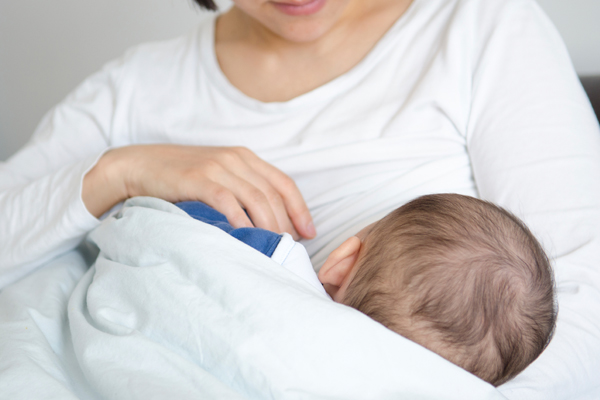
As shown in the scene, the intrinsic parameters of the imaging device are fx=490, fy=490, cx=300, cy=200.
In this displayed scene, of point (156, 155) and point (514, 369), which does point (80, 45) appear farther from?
point (514, 369)

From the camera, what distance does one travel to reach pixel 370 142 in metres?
0.93

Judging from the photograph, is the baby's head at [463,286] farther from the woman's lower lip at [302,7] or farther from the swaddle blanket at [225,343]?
the woman's lower lip at [302,7]

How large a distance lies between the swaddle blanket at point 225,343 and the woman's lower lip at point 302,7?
0.49 m

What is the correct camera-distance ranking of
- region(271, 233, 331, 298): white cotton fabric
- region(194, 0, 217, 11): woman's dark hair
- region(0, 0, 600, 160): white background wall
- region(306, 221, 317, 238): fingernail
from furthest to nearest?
1. region(0, 0, 600, 160): white background wall
2. region(194, 0, 217, 11): woman's dark hair
3. region(306, 221, 317, 238): fingernail
4. region(271, 233, 331, 298): white cotton fabric

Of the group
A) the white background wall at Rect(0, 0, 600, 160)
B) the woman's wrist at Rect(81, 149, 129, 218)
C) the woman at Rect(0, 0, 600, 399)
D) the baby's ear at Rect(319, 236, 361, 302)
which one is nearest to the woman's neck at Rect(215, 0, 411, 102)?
the woman at Rect(0, 0, 600, 399)

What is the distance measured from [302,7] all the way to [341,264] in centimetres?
50

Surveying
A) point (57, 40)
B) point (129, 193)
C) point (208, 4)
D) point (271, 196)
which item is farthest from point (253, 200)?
point (57, 40)

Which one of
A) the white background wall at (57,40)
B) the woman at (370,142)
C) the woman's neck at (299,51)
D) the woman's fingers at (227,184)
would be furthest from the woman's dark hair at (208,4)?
the white background wall at (57,40)

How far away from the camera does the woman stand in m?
0.80

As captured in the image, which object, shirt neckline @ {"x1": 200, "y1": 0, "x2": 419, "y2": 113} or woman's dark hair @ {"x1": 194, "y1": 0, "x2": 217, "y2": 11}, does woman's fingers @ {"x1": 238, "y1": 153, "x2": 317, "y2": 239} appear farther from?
woman's dark hair @ {"x1": 194, "y1": 0, "x2": 217, "y2": 11}

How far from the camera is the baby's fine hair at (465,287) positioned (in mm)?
596

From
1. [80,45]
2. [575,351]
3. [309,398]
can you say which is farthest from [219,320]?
[80,45]

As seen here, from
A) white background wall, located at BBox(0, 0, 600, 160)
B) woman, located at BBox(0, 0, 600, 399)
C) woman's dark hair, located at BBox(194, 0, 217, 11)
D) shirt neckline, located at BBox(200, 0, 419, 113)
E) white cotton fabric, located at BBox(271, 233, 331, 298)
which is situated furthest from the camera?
white background wall, located at BBox(0, 0, 600, 160)

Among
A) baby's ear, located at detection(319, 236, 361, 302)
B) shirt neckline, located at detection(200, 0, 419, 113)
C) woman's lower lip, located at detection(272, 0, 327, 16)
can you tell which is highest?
woman's lower lip, located at detection(272, 0, 327, 16)
